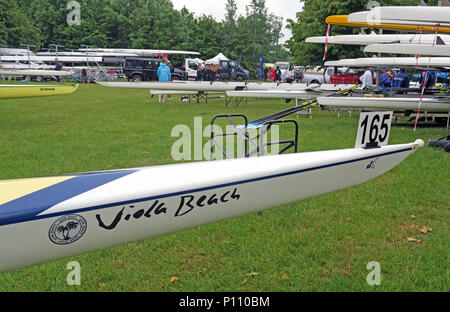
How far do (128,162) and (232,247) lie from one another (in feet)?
9.61

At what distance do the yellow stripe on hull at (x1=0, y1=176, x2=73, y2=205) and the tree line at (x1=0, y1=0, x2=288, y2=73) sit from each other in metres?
44.8

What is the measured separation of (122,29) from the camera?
47500mm

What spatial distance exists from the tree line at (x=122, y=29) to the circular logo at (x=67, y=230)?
45008mm

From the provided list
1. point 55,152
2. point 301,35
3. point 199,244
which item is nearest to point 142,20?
point 301,35

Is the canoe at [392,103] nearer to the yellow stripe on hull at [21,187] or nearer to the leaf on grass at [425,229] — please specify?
the leaf on grass at [425,229]

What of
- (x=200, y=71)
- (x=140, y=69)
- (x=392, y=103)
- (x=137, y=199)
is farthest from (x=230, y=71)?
(x=137, y=199)

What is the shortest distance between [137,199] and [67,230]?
411 mm

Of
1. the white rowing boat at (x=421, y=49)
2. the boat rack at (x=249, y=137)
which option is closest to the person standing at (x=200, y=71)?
the white rowing boat at (x=421, y=49)

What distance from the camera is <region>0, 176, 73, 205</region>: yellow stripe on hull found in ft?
6.01

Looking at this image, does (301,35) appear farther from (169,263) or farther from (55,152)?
(169,263)

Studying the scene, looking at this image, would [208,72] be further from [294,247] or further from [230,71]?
[294,247]

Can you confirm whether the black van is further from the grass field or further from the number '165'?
the number '165'

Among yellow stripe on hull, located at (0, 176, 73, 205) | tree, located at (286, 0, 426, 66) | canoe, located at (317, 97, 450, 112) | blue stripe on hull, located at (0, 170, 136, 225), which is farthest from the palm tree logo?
tree, located at (286, 0, 426, 66)

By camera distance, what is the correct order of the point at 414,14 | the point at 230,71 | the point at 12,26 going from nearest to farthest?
the point at 414,14 < the point at 230,71 < the point at 12,26
